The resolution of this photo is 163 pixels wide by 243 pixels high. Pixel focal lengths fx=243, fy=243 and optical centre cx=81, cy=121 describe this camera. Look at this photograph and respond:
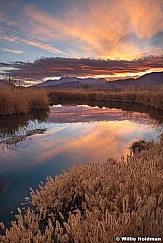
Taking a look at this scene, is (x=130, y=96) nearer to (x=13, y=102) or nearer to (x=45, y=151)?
(x=13, y=102)

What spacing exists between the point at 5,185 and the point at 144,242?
4080 millimetres

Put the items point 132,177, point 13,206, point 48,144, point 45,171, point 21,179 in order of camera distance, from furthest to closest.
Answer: point 48,144, point 45,171, point 21,179, point 13,206, point 132,177

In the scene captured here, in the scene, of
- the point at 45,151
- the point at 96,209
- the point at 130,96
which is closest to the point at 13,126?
→ the point at 45,151

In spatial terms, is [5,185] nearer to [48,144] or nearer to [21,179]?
[21,179]

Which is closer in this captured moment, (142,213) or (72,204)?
(142,213)

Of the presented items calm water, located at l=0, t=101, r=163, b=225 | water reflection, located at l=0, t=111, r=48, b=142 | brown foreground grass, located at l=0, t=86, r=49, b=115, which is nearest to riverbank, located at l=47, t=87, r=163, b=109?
calm water, located at l=0, t=101, r=163, b=225

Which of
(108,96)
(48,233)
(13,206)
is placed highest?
(108,96)

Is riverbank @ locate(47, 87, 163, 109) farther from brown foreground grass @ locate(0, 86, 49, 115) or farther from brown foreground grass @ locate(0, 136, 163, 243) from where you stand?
brown foreground grass @ locate(0, 136, 163, 243)

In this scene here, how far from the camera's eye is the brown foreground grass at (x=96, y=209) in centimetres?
228

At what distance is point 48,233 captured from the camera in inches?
87.7

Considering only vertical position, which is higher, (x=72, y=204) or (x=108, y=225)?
(x=108, y=225)

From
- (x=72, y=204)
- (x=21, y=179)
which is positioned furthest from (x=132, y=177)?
(x=21, y=179)

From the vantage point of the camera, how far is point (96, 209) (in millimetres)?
2936

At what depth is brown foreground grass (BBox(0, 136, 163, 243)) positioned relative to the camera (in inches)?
89.7
